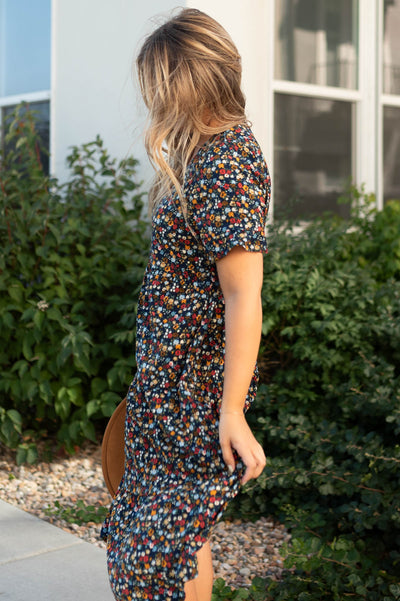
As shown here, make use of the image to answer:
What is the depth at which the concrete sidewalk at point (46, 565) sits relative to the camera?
2.68 metres

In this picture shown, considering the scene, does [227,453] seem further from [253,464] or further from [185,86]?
[185,86]

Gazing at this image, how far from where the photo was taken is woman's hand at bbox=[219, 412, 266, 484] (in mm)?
1671

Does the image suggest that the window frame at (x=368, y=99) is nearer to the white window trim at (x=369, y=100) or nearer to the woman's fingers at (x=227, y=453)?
the white window trim at (x=369, y=100)

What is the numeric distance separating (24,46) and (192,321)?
14.4 feet

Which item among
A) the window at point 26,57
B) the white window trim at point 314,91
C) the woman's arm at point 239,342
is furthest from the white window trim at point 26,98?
the woman's arm at point 239,342

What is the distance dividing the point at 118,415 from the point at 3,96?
14.2 ft

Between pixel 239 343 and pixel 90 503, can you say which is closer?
pixel 239 343

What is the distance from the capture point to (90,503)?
378cm

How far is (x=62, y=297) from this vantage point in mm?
4008

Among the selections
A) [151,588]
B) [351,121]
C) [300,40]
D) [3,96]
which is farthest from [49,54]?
[151,588]

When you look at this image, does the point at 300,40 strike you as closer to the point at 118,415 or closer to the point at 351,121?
the point at 351,121

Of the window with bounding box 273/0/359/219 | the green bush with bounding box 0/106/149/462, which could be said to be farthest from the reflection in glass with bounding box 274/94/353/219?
the green bush with bounding box 0/106/149/462

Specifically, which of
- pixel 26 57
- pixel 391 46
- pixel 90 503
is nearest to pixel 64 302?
pixel 90 503

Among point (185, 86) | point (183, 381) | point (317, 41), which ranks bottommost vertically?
point (183, 381)
